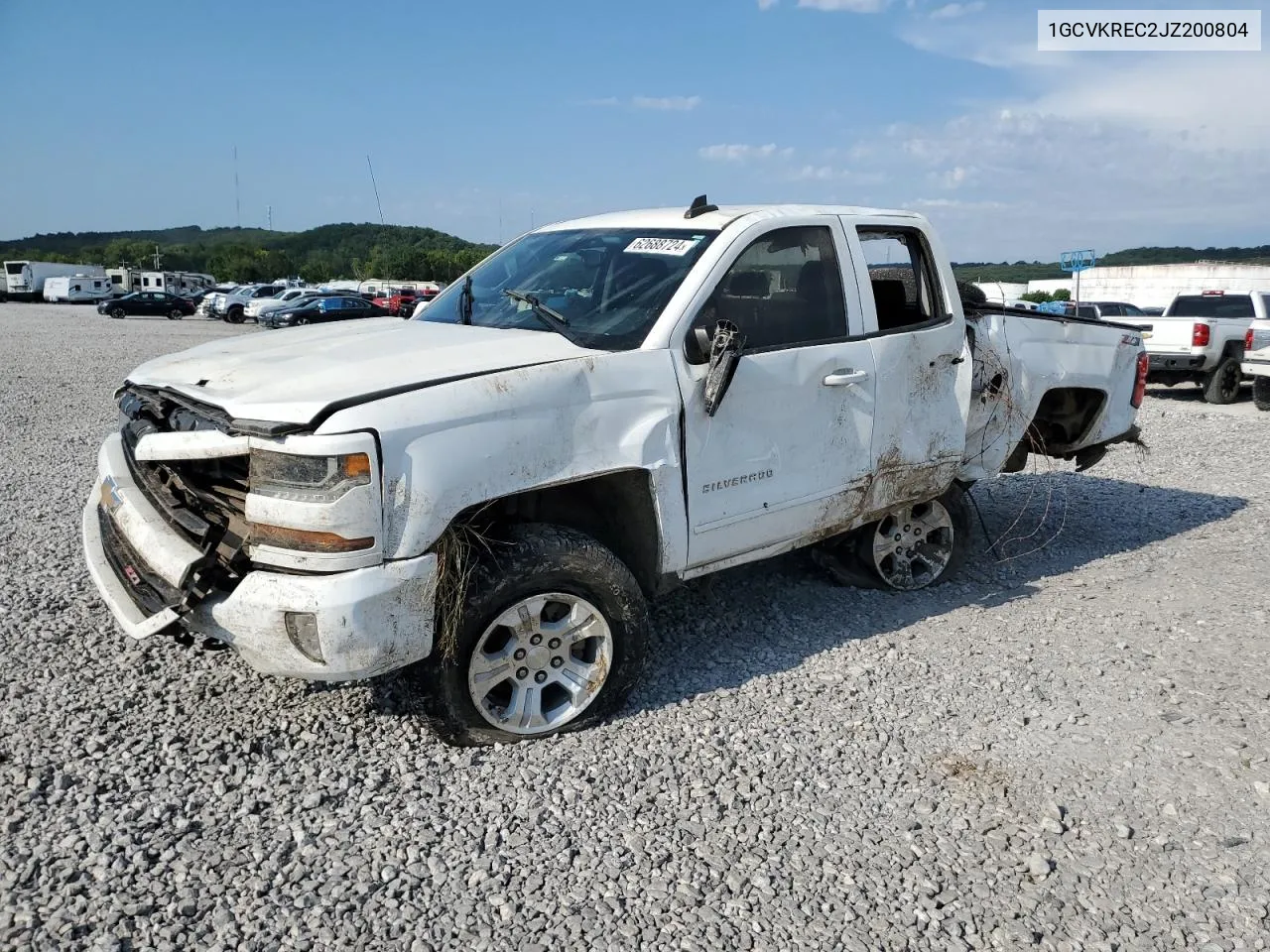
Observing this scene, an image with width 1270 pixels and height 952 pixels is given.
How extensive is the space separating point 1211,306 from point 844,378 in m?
15.3

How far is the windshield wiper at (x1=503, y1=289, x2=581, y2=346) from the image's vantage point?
393 cm

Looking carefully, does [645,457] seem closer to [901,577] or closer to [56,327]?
[901,577]

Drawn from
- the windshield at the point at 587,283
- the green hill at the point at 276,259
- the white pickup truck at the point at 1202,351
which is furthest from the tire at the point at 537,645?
the green hill at the point at 276,259

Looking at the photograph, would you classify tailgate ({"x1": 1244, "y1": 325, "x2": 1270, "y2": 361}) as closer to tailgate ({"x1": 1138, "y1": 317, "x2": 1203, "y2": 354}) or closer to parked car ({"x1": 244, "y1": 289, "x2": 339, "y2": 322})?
tailgate ({"x1": 1138, "y1": 317, "x2": 1203, "y2": 354})

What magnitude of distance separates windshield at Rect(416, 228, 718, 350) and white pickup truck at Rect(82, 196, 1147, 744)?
0.05 ft

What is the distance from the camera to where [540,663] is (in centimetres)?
366

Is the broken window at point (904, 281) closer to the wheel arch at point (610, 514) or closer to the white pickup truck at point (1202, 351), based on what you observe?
the wheel arch at point (610, 514)

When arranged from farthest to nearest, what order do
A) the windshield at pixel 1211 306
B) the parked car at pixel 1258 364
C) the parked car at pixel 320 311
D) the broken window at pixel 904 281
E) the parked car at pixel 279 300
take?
the parked car at pixel 279 300, the parked car at pixel 320 311, the windshield at pixel 1211 306, the parked car at pixel 1258 364, the broken window at pixel 904 281

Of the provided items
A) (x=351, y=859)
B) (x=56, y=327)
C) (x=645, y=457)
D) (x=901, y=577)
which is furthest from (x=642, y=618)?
(x=56, y=327)

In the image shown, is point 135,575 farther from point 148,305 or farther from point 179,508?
point 148,305

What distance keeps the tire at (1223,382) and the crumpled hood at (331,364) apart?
47.5 ft

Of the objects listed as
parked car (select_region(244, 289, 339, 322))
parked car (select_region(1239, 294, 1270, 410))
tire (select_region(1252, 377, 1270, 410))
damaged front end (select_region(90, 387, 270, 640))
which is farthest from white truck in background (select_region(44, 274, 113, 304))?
damaged front end (select_region(90, 387, 270, 640))

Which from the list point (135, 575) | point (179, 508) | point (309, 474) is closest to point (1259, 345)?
point (309, 474)

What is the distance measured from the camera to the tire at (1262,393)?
13812 mm
